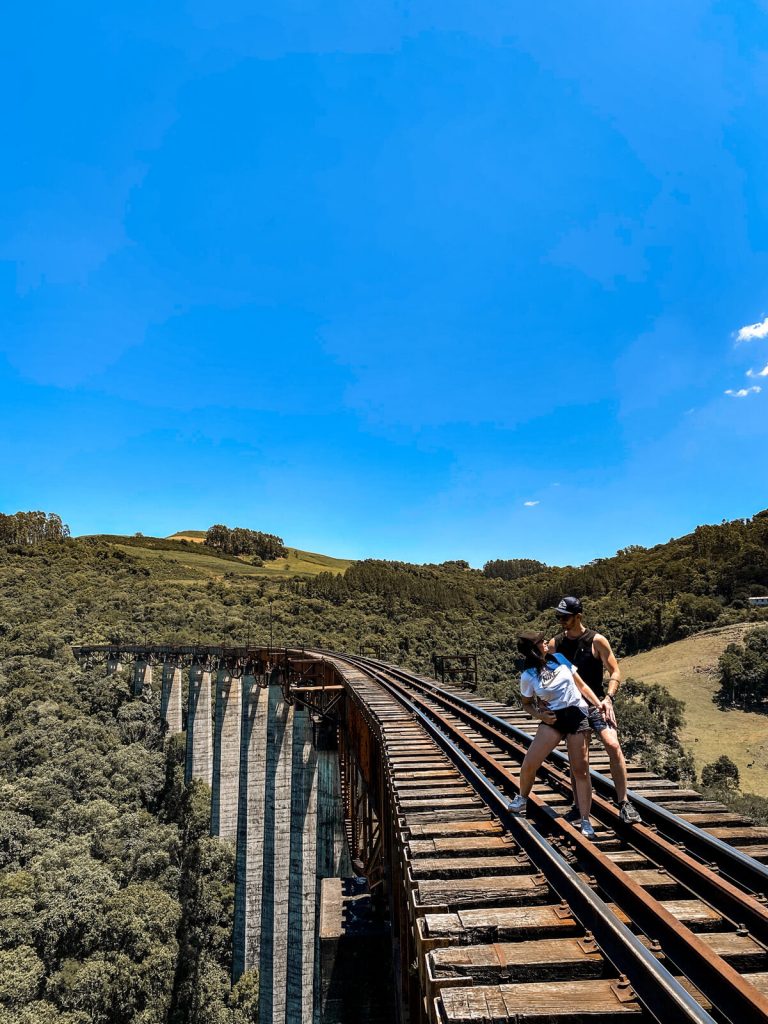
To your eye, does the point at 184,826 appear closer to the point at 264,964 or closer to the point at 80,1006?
the point at 80,1006

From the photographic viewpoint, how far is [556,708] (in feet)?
14.3

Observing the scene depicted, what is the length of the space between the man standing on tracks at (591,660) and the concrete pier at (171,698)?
31474 millimetres

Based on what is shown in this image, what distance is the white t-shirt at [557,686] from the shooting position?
4.34 meters

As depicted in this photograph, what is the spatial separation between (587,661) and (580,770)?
90 cm

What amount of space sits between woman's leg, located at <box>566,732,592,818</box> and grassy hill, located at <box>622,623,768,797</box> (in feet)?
101

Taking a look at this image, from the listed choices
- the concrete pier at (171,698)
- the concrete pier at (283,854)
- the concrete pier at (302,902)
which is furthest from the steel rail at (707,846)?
the concrete pier at (171,698)

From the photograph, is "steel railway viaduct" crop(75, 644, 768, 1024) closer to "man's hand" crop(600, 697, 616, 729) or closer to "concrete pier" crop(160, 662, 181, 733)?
"man's hand" crop(600, 697, 616, 729)

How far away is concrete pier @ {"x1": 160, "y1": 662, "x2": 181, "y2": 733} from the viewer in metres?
32.3

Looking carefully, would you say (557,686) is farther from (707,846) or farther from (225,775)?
(225,775)

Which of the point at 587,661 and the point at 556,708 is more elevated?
the point at 587,661

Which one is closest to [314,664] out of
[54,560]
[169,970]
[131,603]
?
[169,970]

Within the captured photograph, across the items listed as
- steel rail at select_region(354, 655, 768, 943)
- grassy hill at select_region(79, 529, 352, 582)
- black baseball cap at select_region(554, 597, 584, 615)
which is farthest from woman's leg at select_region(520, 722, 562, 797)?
grassy hill at select_region(79, 529, 352, 582)

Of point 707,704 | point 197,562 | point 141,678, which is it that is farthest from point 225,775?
point 197,562

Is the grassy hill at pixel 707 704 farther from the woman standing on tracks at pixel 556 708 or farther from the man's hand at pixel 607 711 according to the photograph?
the woman standing on tracks at pixel 556 708
